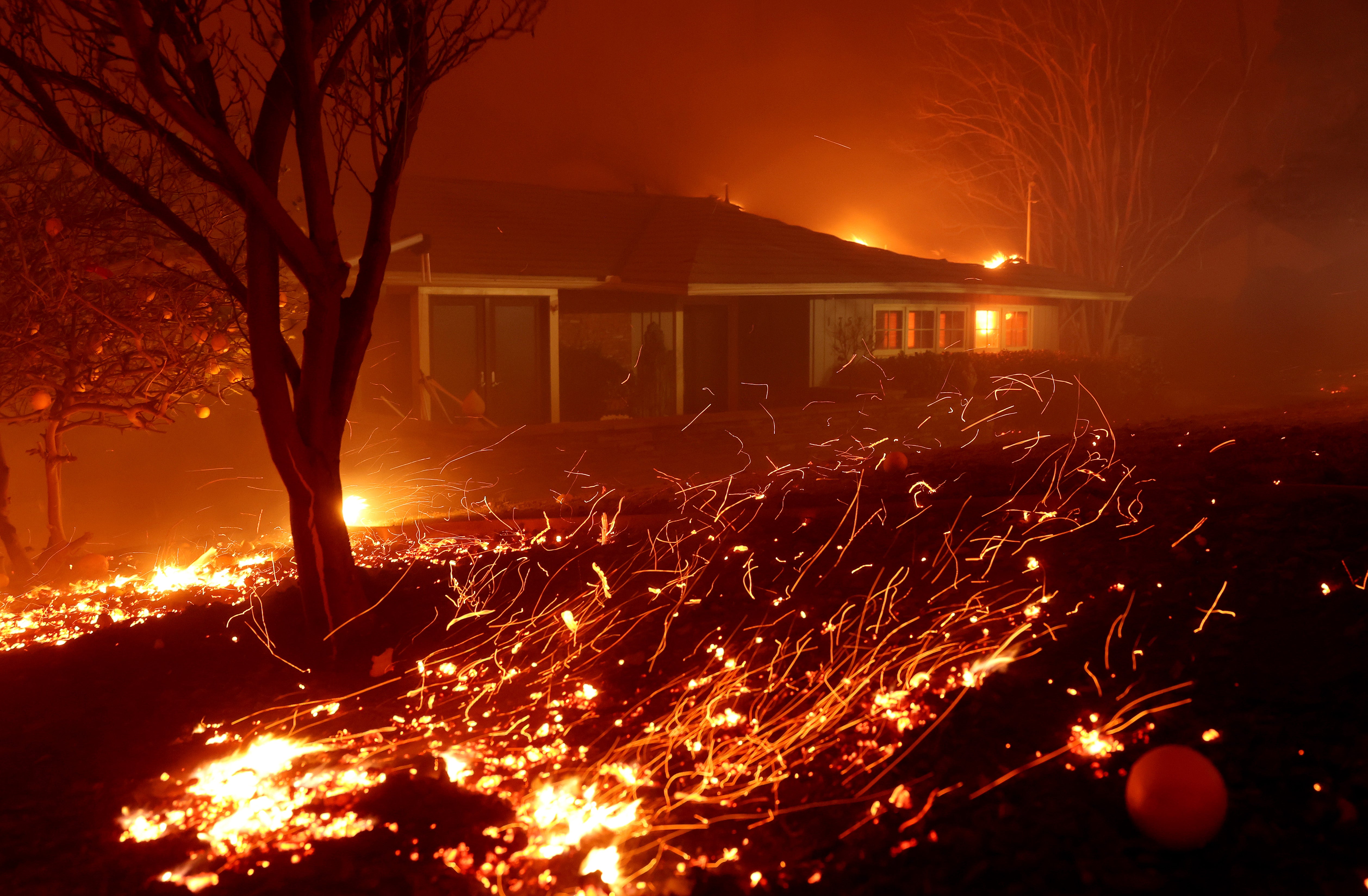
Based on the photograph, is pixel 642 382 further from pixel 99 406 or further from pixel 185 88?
pixel 185 88

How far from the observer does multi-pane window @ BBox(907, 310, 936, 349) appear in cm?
2234

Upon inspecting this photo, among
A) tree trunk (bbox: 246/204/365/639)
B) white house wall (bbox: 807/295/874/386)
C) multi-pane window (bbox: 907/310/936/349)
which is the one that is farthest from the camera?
multi-pane window (bbox: 907/310/936/349)

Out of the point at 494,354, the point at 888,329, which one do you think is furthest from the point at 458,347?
the point at 888,329

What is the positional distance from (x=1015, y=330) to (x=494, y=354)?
49.5ft

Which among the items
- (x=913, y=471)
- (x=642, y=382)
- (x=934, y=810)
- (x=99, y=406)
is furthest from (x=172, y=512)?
(x=934, y=810)

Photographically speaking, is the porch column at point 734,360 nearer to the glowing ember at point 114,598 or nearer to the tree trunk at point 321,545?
the glowing ember at point 114,598

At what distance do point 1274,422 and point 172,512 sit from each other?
15211 mm

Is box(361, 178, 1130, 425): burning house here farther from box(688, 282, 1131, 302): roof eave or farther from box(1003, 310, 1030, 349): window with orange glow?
box(1003, 310, 1030, 349): window with orange glow


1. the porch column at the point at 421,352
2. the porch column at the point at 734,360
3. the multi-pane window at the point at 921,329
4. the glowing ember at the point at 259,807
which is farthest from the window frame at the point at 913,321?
the glowing ember at the point at 259,807

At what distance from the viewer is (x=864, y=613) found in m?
4.67

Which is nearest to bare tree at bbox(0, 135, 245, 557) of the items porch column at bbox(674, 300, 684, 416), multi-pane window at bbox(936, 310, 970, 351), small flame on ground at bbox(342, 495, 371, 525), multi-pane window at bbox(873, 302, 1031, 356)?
small flame on ground at bbox(342, 495, 371, 525)

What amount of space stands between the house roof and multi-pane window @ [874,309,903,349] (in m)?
1.06

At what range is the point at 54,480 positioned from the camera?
9266 mm

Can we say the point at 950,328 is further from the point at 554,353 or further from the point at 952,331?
the point at 554,353
